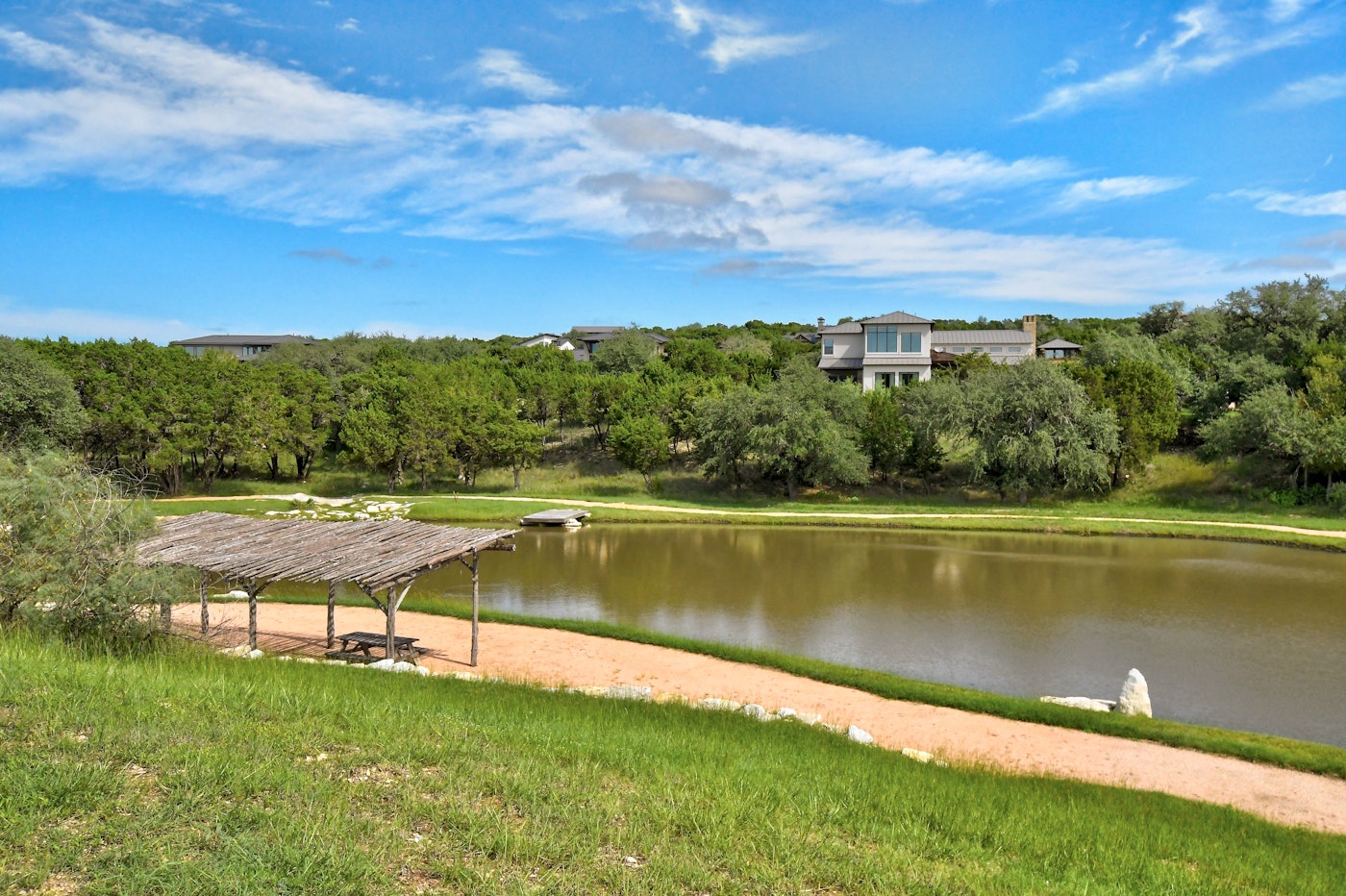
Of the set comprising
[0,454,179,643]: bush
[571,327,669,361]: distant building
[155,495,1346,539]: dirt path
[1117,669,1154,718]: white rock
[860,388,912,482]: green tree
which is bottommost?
[1117,669,1154,718]: white rock

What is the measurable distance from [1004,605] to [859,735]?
12773 millimetres

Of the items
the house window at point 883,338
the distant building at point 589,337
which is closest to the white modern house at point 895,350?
the house window at point 883,338

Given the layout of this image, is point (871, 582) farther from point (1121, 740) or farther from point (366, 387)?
point (366, 387)

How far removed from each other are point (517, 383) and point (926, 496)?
3180 centimetres

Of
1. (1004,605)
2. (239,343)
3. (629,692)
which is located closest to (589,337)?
(239,343)

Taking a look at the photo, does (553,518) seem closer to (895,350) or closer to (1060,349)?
(895,350)

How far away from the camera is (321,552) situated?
1855cm

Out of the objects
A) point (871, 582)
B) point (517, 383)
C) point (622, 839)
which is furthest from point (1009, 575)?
point (517, 383)

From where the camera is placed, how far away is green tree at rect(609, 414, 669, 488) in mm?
51000

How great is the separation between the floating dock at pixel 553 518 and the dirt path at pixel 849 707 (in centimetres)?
1743

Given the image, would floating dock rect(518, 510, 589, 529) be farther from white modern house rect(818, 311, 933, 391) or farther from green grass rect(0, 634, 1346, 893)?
white modern house rect(818, 311, 933, 391)

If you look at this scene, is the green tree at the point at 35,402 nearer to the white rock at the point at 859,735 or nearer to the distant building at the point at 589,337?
the white rock at the point at 859,735

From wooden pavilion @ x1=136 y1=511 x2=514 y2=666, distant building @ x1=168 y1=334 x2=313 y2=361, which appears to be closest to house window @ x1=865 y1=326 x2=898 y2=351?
wooden pavilion @ x1=136 y1=511 x2=514 y2=666

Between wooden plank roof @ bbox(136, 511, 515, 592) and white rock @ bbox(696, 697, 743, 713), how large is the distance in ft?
22.3
